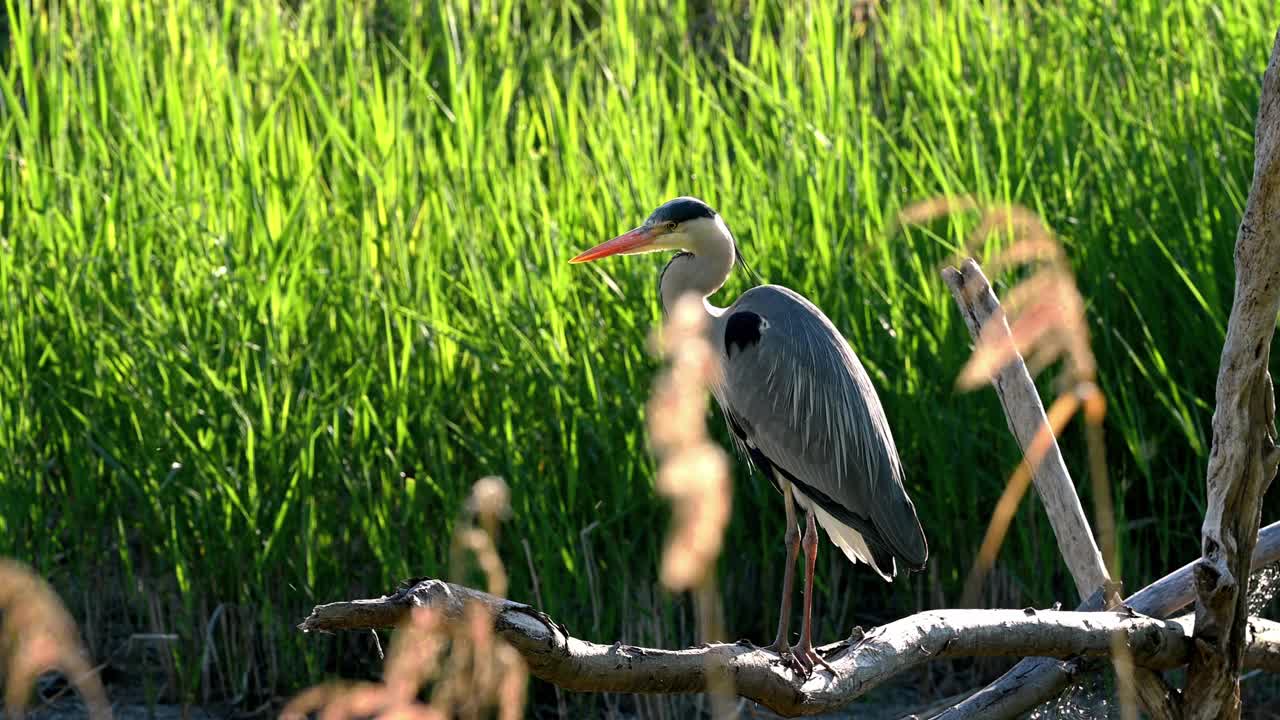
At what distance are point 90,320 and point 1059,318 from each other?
2.76 meters

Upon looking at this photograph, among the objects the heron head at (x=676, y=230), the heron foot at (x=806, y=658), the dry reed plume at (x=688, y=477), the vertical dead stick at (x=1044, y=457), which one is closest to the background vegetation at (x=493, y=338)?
the heron head at (x=676, y=230)

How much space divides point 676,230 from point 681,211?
40mm

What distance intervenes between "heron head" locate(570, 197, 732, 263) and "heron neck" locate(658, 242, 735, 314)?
2cm

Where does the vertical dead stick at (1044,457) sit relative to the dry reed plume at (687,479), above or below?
below

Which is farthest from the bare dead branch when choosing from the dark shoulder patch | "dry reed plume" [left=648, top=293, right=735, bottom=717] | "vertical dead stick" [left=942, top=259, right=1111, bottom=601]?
"dry reed plume" [left=648, top=293, right=735, bottom=717]

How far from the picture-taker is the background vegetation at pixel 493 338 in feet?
11.4

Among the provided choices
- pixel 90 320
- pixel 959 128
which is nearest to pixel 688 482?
pixel 90 320

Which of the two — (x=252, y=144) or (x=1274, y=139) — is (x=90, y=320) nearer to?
(x=252, y=144)

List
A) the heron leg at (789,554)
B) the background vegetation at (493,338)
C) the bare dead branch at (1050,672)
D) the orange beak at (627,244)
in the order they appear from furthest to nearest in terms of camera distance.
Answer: the background vegetation at (493,338), the orange beak at (627,244), the heron leg at (789,554), the bare dead branch at (1050,672)

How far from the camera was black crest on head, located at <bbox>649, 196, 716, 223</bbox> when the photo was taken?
9.39ft

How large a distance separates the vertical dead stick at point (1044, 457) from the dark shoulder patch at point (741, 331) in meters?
0.42

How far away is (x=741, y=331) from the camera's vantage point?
2.89 metres

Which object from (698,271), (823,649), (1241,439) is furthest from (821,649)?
(698,271)

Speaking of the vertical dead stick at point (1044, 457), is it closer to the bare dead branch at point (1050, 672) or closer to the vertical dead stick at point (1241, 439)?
the bare dead branch at point (1050, 672)
